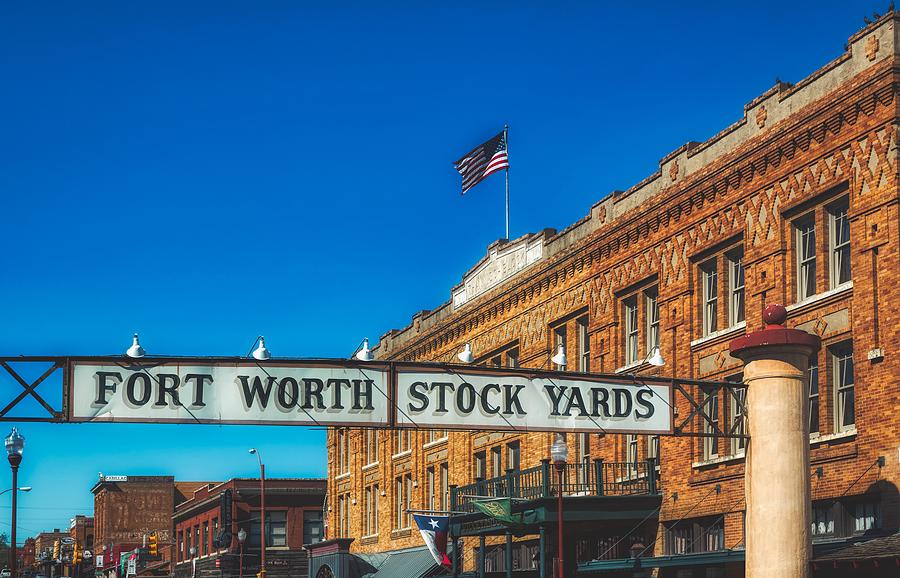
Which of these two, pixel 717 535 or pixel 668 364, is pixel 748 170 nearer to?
pixel 668 364

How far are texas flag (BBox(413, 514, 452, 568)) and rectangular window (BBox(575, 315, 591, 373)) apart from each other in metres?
5.99

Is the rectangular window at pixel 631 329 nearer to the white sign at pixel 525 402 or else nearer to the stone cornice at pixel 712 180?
the stone cornice at pixel 712 180

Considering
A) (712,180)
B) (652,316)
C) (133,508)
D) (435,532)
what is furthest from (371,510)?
(133,508)

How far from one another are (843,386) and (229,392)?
1289 centimetres

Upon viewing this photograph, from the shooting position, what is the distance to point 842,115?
86.8 feet

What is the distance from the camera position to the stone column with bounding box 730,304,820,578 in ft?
64.6

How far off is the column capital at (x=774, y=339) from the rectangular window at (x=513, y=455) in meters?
21.5

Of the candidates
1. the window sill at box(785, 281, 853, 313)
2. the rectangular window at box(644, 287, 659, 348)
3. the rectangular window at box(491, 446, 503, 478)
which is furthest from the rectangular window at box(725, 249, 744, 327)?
the rectangular window at box(491, 446, 503, 478)

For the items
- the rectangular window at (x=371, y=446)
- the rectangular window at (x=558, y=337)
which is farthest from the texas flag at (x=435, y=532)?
the rectangular window at (x=371, y=446)

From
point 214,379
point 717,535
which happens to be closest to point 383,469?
point 717,535

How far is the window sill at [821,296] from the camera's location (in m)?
26.2

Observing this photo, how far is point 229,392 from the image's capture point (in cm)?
1998

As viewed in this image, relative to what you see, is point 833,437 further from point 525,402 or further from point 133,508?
point 133,508

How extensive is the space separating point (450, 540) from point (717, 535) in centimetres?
1483
